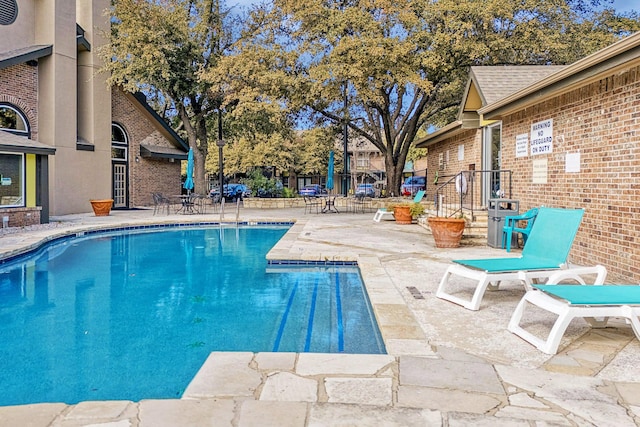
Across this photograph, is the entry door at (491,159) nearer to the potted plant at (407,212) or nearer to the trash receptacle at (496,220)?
the potted plant at (407,212)

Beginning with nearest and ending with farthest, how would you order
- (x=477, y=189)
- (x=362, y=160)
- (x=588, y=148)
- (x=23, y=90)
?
(x=588, y=148) → (x=477, y=189) → (x=23, y=90) → (x=362, y=160)

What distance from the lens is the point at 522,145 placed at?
884 centimetres

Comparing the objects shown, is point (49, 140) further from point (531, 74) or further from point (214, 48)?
point (531, 74)

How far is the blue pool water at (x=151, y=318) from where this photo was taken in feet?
11.8

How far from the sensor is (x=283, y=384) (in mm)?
2771

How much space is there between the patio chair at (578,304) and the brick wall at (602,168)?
2.33 m

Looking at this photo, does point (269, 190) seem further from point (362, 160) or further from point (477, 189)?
point (362, 160)

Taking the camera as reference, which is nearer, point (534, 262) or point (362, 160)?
point (534, 262)

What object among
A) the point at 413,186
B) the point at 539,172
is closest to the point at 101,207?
the point at 539,172

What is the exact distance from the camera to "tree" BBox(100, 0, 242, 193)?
17.2 metres

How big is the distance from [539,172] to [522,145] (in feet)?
2.93

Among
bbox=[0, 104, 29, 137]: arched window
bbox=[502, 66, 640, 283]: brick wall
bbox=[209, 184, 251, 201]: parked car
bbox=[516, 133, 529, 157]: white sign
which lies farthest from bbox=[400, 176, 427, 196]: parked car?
bbox=[502, 66, 640, 283]: brick wall

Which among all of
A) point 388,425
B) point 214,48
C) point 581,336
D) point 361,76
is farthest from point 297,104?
point 388,425

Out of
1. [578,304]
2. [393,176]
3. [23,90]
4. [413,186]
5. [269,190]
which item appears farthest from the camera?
[413,186]
